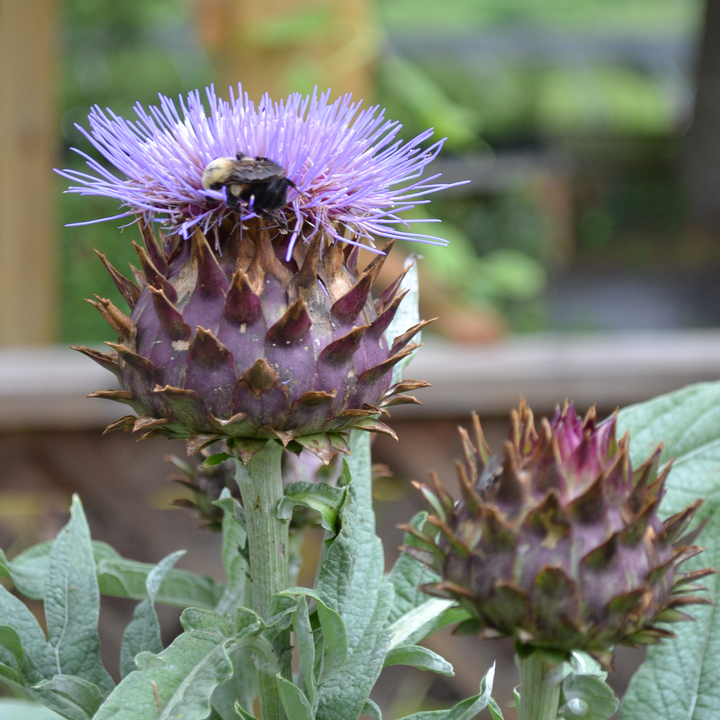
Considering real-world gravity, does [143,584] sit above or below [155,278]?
below

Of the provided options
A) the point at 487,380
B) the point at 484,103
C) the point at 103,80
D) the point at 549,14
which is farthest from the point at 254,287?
the point at 549,14

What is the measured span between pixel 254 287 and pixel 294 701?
12.1 inches

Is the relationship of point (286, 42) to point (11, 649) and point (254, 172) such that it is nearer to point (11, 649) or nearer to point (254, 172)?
point (254, 172)

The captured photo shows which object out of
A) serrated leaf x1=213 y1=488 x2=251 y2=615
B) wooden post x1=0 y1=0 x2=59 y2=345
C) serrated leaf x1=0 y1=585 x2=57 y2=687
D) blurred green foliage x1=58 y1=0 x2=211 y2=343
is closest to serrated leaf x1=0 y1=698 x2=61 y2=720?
serrated leaf x1=0 y1=585 x2=57 y2=687

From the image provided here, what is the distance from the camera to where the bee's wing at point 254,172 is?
25.9 inches

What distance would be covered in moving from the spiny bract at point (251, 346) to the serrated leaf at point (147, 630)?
0.53ft

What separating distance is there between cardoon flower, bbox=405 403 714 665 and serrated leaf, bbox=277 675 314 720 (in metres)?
0.13

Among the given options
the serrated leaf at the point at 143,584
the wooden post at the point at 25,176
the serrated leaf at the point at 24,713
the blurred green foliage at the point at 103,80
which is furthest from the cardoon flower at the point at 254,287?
the blurred green foliage at the point at 103,80

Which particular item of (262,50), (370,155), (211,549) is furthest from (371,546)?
(262,50)

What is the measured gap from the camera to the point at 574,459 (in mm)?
602

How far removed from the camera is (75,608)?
30.5 inches

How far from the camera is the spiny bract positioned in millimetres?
653

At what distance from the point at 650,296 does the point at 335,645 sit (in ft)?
24.6

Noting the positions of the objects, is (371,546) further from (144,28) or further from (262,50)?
(144,28)
